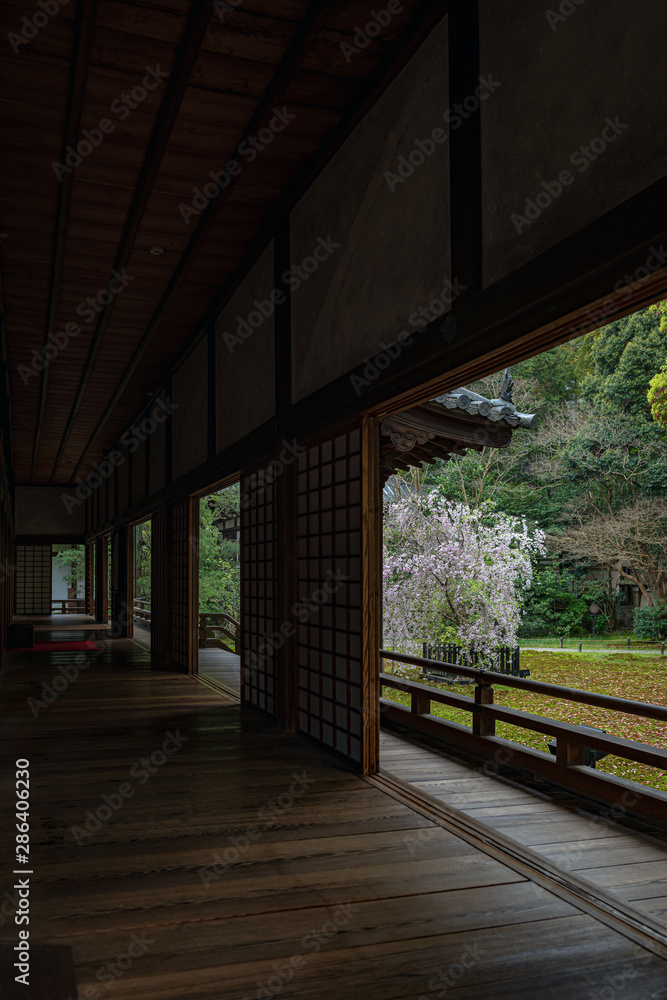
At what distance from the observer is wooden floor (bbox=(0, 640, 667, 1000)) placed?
80.4 inches

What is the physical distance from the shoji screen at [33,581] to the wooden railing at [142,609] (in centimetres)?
582

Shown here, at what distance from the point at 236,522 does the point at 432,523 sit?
9177 millimetres

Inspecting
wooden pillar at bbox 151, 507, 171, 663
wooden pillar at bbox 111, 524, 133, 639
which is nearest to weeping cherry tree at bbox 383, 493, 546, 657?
wooden pillar at bbox 151, 507, 171, 663

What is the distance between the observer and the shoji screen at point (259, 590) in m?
5.82

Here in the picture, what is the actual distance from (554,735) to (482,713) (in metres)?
0.81

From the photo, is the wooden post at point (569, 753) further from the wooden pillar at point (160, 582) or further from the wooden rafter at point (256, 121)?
the wooden pillar at point (160, 582)

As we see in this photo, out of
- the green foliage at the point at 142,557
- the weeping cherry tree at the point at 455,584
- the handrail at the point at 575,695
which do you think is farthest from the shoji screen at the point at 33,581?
the handrail at the point at 575,695

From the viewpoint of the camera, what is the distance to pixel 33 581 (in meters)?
22.7

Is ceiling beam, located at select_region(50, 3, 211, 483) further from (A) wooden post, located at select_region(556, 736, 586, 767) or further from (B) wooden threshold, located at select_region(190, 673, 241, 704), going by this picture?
(A) wooden post, located at select_region(556, 736, 586, 767)

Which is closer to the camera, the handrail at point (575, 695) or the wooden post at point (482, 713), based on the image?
the handrail at point (575, 695)

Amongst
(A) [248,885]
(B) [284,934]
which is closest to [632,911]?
(B) [284,934]

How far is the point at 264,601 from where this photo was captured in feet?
20.0

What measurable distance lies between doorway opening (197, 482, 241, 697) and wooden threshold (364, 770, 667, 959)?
498 centimetres

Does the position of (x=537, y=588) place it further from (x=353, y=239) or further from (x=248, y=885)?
(x=248, y=885)
